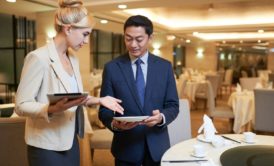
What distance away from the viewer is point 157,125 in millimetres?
1653

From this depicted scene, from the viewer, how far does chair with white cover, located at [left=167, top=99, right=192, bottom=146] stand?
252 cm

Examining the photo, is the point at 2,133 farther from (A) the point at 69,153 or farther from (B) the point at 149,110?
(B) the point at 149,110

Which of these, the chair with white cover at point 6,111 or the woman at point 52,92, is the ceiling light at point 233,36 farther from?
the woman at point 52,92

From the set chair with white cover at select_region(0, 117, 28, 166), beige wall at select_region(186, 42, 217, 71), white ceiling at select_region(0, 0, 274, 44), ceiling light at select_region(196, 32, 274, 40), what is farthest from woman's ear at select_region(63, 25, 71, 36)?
beige wall at select_region(186, 42, 217, 71)

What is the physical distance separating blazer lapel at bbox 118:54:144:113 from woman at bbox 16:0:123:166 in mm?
159

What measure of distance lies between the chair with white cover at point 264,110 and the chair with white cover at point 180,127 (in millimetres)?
2025

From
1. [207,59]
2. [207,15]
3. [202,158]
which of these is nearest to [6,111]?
[202,158]

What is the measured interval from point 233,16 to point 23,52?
5.81 metres

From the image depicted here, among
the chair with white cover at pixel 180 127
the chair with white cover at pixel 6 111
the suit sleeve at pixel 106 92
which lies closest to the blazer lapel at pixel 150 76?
the suit sleeve at pixel 106 92

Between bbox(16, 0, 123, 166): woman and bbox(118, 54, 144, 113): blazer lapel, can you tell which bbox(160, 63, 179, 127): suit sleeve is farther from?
bbox(16, 0, 123, 166): woman

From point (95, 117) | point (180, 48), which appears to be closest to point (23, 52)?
point (95, 117)

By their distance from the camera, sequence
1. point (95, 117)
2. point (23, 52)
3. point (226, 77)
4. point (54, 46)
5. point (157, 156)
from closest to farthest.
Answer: point (54, 46), point (157, 156), point (95, 117), point (23, 52), point (226, 77)

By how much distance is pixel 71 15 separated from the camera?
1419mm

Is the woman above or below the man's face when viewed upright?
below
